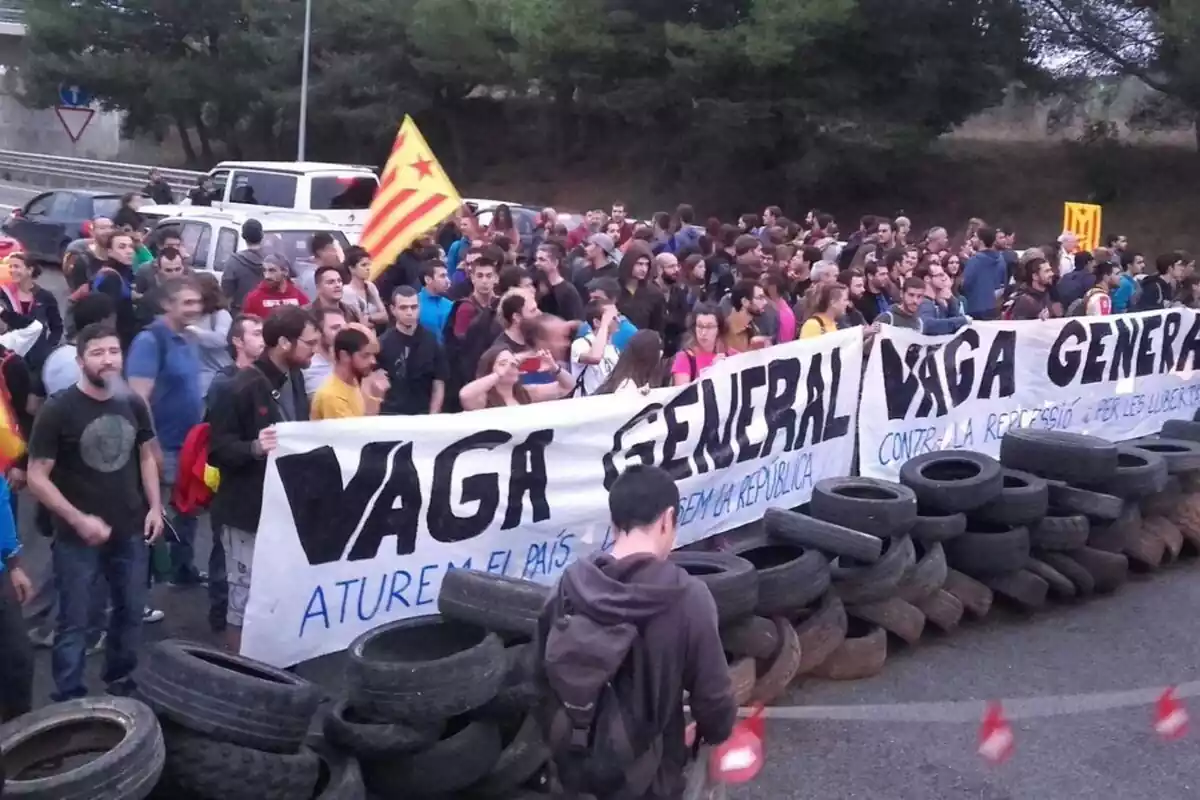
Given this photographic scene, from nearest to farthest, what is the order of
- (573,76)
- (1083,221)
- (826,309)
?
(826,309) < (1083,221) < (573,76)

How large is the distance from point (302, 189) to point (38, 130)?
42972mm

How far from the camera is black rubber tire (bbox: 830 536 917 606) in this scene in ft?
23.3

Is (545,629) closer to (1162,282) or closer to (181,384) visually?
(181,384)

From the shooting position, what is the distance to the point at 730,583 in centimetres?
611

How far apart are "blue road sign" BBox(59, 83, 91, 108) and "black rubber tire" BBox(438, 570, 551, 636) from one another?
132 ft

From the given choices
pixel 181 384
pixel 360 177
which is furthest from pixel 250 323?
pixel 360 177

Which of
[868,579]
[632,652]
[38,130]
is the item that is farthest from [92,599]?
[38,130]

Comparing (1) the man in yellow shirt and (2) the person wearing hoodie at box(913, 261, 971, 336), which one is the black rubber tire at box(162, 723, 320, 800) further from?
(2) the person wearing hoodie at box(913, 261, 971, 336)

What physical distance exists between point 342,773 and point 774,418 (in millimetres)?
4153

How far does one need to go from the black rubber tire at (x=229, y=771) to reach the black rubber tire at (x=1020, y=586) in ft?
15.8

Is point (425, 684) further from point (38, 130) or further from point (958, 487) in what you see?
point (38, 130)

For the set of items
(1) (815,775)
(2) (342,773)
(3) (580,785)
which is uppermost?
(3) (580,785)

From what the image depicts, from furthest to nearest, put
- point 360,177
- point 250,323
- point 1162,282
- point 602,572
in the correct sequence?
point 360,177, point 1162,282, point 250,323, point 602,572

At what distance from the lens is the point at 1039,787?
231 inches
